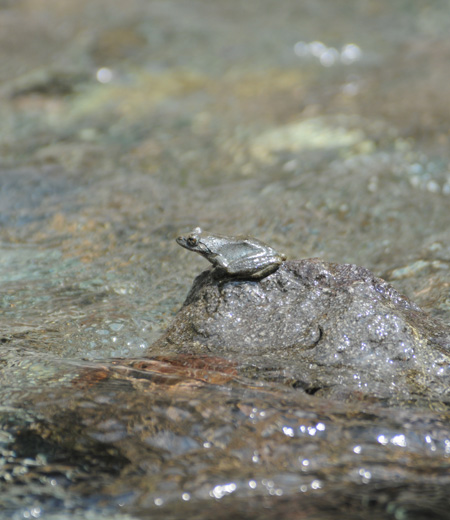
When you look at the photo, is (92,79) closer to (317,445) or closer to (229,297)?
(229,297)

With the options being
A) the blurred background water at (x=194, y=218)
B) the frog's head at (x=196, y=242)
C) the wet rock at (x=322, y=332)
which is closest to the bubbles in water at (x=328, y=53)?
the blurred background water at (x=194, y=218)

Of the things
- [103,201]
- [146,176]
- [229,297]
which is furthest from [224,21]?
[229,297]

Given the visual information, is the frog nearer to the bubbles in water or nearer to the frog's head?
the frog's head

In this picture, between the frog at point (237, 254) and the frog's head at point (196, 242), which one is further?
the frog's head at point (196, 242)

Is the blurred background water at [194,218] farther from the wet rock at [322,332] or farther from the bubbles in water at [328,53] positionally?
the wet rock at [322,332]

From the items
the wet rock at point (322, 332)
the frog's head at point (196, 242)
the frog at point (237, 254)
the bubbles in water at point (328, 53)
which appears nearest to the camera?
the wet rock at point (322, 332)

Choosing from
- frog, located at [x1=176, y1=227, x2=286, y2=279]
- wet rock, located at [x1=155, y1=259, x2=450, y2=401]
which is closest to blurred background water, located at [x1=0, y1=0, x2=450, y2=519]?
wet rock, located at [x1=155, y1=259, x2=450, y2=401]

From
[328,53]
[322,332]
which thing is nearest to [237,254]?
[322,332]
